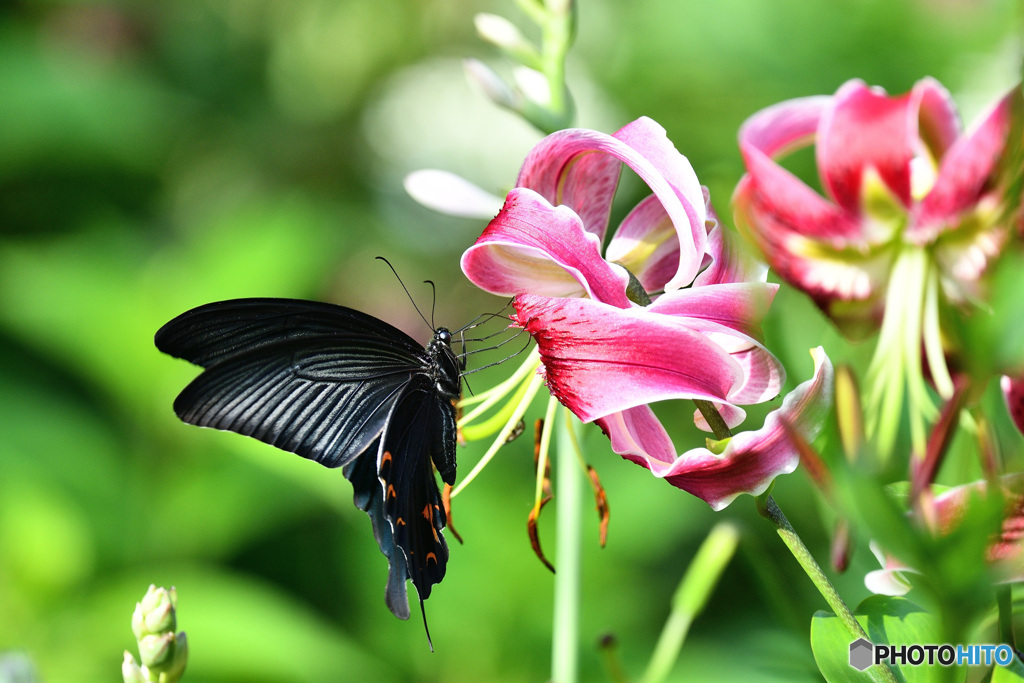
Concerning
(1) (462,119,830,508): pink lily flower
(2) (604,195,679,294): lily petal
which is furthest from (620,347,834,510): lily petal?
(2) (604,195,679,294): lily petal

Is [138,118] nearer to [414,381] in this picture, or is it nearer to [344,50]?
[344,50]

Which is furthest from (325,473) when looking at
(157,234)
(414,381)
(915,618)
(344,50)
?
(344,50)

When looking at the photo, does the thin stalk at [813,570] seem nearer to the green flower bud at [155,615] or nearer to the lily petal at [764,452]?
the lily petal at [764,452]

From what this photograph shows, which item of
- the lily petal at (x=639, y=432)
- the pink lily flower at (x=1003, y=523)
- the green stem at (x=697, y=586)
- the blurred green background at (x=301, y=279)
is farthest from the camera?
the blurred green background at (x=301, y=279)

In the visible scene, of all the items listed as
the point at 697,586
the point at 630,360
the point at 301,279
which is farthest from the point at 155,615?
the point at 301,279

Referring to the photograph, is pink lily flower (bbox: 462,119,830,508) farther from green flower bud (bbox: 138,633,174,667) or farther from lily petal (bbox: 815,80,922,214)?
green flower bud (bbox: 138,633,174,667)

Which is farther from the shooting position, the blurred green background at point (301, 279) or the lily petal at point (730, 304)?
the blurred green background at point (301, 279)

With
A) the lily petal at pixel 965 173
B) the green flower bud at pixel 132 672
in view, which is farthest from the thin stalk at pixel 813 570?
the green flower bud at pixel 132 672

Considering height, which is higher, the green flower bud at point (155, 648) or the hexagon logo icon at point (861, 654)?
the hexagon logo icon at point (861, 654)
